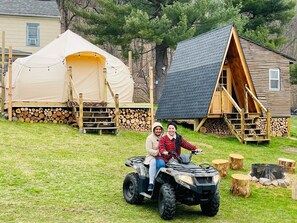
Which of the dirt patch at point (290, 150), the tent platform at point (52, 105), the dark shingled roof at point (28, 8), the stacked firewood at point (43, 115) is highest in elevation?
the dark shingled roof at point (28, 8)

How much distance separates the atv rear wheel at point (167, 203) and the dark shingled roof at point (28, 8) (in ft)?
69.6

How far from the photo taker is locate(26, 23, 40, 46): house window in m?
24.8

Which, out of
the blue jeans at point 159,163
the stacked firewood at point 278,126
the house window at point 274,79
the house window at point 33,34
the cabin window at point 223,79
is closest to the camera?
the blue jeans at point 159,163

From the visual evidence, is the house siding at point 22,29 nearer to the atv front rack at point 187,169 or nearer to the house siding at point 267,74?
the house siding at point 267,74

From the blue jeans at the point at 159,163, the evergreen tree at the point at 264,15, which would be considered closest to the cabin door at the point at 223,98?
the evergreen tree at the point at 264,15

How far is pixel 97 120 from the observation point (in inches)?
568

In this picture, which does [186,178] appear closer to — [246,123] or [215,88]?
[215,88]

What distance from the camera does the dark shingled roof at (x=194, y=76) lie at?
54.3 ft

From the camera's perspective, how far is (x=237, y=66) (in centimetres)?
1741

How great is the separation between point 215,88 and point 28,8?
1470cm

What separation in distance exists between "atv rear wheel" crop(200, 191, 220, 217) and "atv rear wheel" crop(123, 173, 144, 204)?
3.46 feet

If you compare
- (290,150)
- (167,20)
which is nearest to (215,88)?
(290,150)

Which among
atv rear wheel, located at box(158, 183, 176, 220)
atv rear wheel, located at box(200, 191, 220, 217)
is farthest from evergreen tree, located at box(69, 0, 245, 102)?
atv rear wheel, located at box(158, 183, 176, 220)

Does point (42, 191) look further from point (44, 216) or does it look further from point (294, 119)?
point (294, 119)
